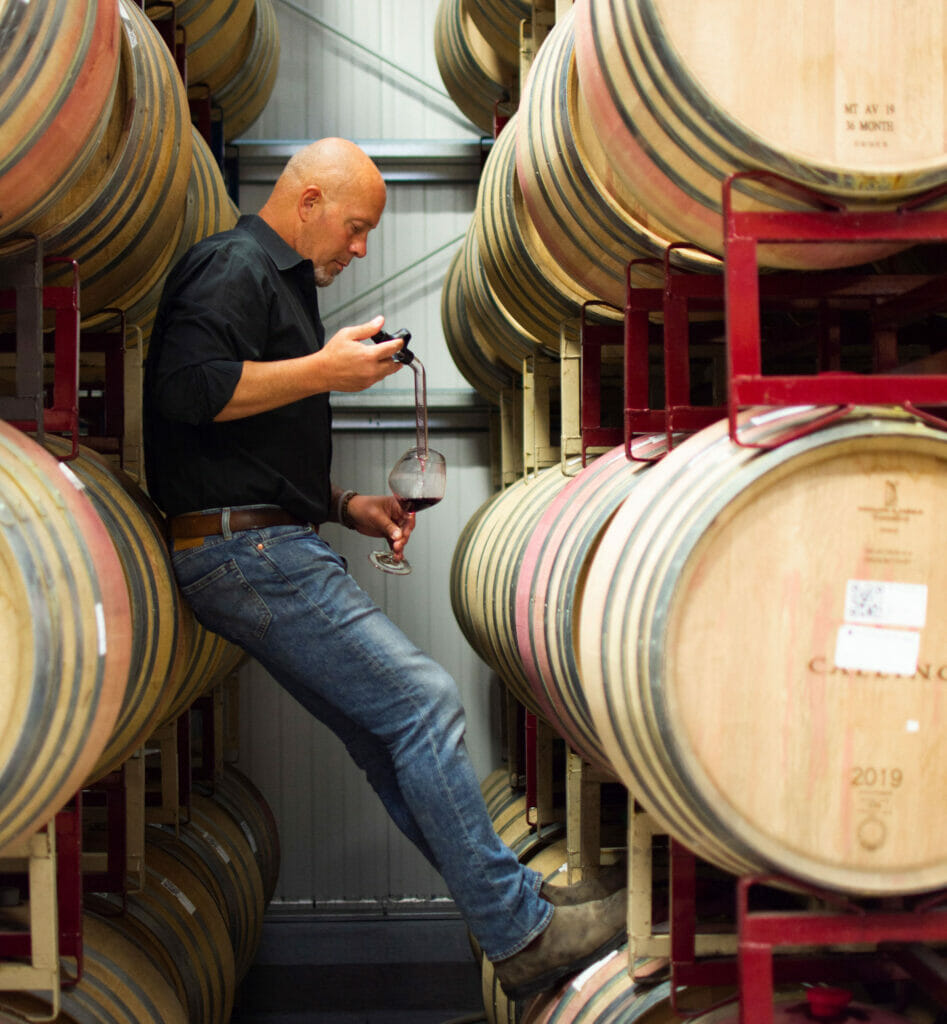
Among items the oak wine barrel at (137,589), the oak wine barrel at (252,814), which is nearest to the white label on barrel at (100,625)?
the oak wine barrel at (137,589)

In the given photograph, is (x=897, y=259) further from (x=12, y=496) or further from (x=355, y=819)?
(x=355, y=819)

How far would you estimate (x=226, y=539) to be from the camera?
2.75m

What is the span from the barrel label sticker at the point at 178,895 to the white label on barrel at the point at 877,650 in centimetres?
267

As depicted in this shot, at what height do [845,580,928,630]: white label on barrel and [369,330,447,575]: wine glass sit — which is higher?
[369,330,447,575]: wine glass

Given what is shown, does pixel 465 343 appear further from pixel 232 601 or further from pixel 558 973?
pixel 558 973

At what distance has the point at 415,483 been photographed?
3.20 meters

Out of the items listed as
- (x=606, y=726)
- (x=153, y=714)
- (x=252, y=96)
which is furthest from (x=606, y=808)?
(x=252, y=96)

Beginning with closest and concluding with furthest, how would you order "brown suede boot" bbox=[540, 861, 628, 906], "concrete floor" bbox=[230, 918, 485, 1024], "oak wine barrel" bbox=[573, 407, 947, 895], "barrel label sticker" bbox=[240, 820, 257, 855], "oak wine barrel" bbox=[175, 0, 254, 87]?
"oak wine barrel" bbox=[573, 407, 947, 895]
"brown suede boot" bbox=[540, 861, 628, 906]
"oak wine barrel" bbox=[175, 0, 254, 87]
"barrel label sticker" bbox=[240, 820, 257, 855]
"concrete floor" bbox=[230, 918, 485, 1024]

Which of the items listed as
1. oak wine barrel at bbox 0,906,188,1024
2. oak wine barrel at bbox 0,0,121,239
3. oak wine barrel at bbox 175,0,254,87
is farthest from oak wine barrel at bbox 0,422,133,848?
oak wine barrel at bbox 175,0,254,87

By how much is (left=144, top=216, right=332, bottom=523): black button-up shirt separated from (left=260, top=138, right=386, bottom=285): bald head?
0.13 m

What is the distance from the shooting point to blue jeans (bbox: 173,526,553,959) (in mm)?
2662

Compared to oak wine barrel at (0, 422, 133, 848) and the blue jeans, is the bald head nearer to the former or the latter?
the blue jeans

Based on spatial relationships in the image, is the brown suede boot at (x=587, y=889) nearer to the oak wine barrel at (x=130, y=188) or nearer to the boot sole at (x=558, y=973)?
the boot sole at (x=558, y=973)

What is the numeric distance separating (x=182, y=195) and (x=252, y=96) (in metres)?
2.70
